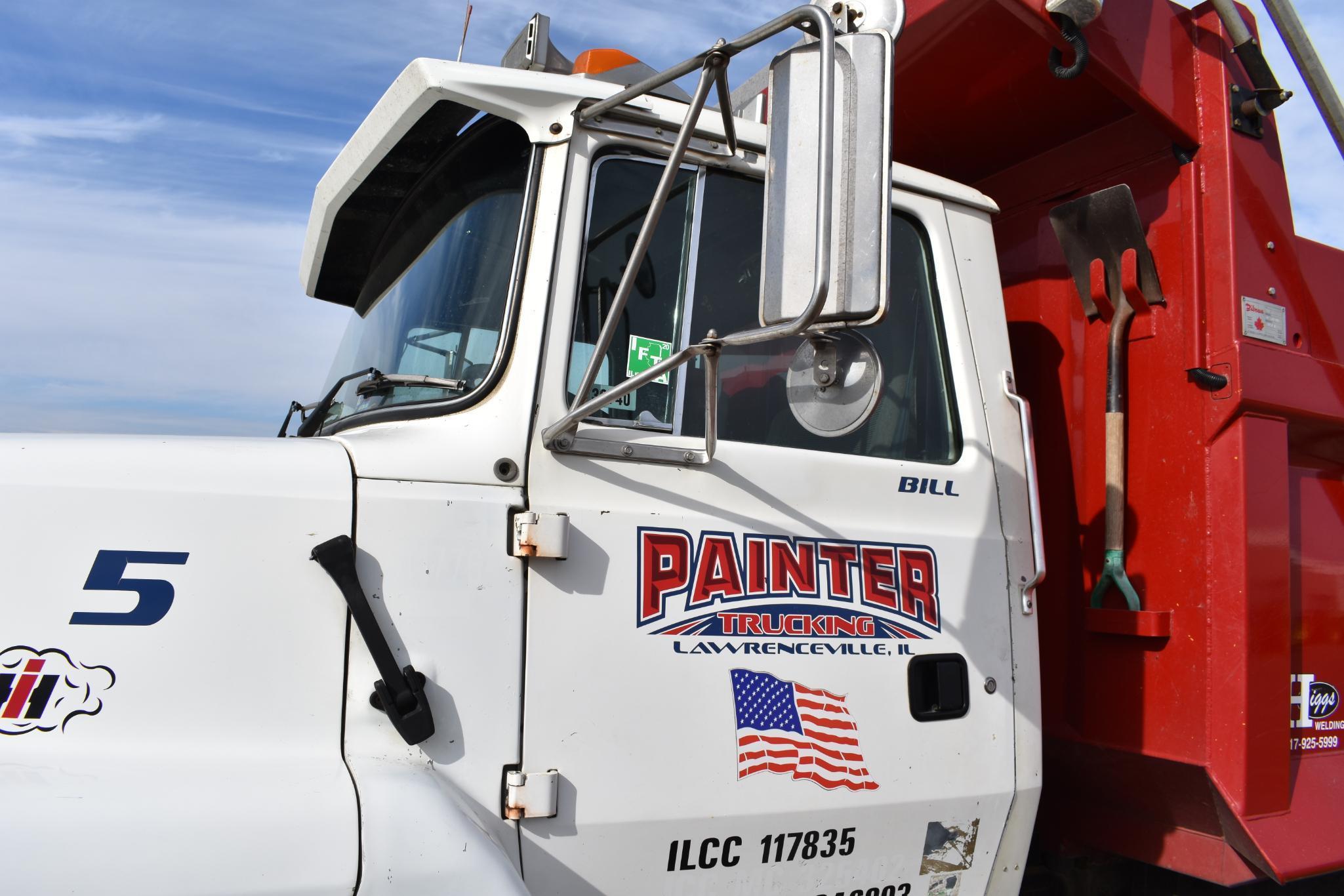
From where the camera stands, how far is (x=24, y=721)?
1.54m

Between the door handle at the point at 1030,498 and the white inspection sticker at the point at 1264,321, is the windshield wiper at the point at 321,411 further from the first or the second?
the white inspection sticker at the point at 1264,321

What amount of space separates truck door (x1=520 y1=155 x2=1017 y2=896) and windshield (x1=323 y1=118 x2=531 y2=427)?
0.14 metres

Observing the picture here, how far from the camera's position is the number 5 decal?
1.62 metres

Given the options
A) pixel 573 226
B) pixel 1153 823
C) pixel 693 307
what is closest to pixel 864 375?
pixel 693 307

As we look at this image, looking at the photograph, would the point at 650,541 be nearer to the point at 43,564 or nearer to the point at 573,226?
the point at 573,226

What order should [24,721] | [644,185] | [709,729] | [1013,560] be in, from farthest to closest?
1. [1013,560]
2. [644,185]
3. [709,729]
4. [24,721]

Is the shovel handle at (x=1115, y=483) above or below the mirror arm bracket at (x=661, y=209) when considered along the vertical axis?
below

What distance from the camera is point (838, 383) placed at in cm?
184

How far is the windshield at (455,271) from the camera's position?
209 cm

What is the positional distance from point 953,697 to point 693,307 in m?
1.04

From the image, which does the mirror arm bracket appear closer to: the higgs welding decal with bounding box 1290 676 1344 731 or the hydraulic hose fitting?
the hydraulic hose fitting

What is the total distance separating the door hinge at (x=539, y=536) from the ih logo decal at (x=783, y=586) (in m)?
0.18

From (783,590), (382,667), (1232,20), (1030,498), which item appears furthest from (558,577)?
(1232,20)

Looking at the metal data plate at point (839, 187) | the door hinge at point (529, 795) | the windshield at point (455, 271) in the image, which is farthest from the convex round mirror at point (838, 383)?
the door hinge at point (529, 795)
